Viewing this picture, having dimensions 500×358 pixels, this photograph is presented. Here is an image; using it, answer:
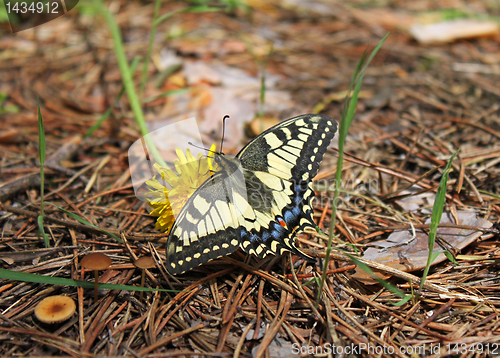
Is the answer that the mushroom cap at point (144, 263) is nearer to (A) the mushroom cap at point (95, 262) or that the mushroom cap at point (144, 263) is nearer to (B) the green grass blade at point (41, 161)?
(A) the mushroom cap at point (95, 262)

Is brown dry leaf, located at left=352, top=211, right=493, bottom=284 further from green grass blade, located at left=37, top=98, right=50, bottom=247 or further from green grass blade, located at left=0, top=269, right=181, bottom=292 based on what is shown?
green grass blade, located at left=37, top=98, right=50, bottom=247

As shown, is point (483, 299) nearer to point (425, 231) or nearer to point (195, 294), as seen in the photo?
point (425, 231)

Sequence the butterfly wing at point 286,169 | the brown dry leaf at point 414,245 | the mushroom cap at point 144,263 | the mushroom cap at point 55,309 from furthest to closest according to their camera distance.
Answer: the butterfly wing at point 286,169 → the brown dry leaf at point 414,245 → the mushroom cap at point 144,263 → the mushroom cap at point 55,309

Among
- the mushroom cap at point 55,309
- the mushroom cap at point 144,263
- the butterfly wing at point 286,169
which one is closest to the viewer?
the mushroom cap at point 55,309

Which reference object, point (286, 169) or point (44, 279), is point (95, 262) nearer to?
point (44, 279)

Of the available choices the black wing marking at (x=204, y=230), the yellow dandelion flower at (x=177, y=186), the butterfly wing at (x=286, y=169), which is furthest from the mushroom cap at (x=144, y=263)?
the butterfly wing at (x=286, y=169)

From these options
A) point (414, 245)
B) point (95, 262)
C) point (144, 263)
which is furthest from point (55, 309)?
point (414, 245)

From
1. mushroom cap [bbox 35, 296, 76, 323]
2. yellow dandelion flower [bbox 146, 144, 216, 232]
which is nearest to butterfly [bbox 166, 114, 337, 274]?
yellow dandelion flower [bbox 146, 144, 216, 232]
